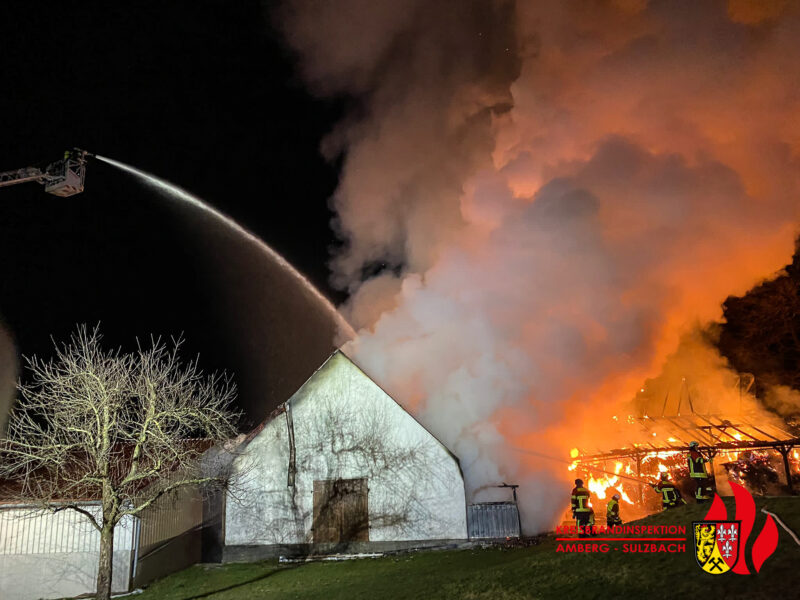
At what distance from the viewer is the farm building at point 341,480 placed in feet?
55.8

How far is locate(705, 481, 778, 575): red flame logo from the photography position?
8.23 m

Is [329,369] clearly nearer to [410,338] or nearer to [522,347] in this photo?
[410,338]

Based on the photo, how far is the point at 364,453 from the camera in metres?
17.7

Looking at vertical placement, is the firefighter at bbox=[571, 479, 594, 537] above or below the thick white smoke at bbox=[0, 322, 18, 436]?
below

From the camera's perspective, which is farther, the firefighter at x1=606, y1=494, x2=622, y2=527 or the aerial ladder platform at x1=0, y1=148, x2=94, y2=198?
the aerial ladder platform at x1=0, y1=148, x2=94, y2=198

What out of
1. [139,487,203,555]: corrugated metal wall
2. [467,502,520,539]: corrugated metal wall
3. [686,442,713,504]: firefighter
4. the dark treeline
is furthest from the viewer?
the dark treeline

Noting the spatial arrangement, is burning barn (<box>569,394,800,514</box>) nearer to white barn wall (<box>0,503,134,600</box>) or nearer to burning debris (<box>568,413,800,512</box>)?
burning debris (<box>568,413,800,512</box>)

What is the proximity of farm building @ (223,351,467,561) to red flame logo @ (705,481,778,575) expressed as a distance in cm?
795

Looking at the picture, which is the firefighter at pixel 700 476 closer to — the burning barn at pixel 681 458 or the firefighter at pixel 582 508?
the firefighter at pixel 582 508

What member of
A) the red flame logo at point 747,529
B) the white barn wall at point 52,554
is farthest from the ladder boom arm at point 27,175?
the red flame logo at point 747,529

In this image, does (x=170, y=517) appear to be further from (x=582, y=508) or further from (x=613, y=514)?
(x=613, y=514)

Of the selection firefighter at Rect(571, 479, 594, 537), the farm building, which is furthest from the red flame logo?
the farm building

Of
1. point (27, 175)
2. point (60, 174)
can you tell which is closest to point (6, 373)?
point (27, 175)

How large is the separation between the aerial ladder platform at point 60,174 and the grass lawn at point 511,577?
50.7 feet
